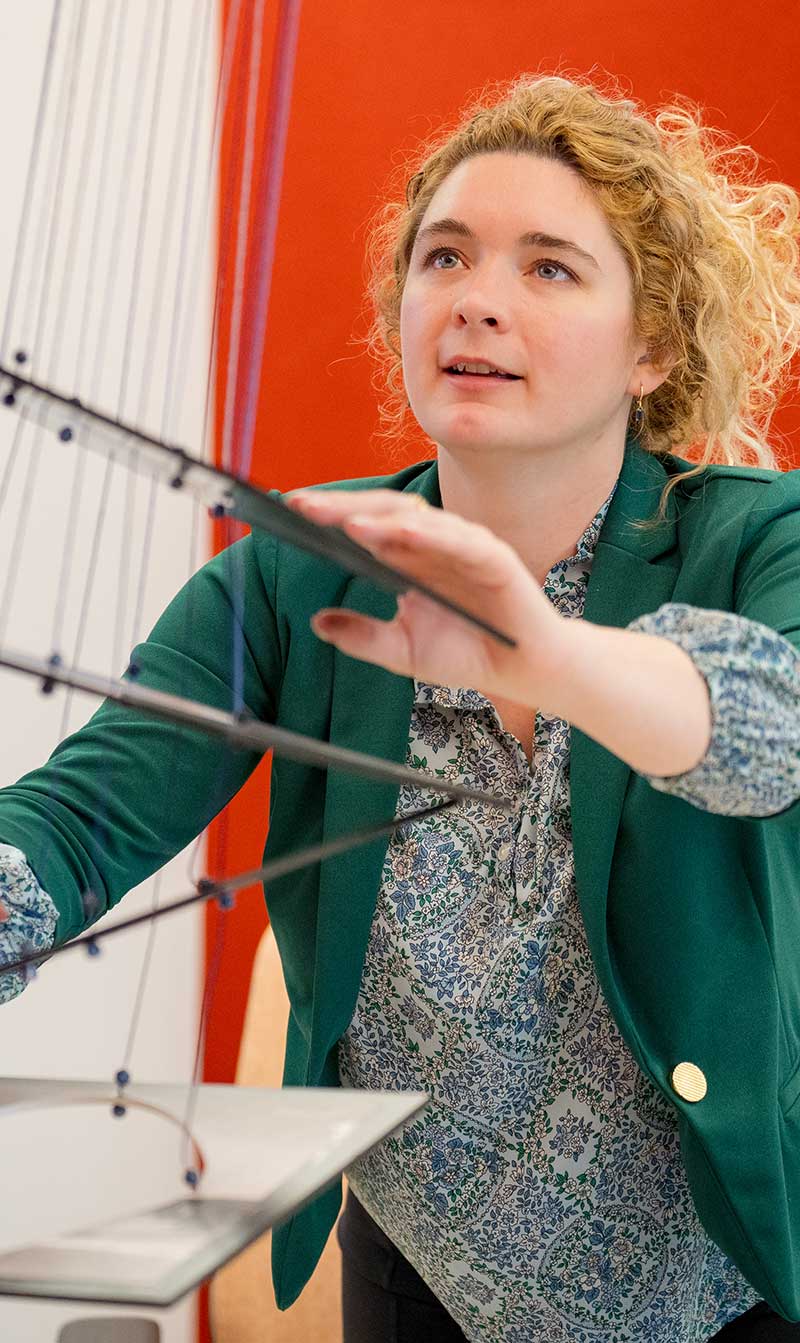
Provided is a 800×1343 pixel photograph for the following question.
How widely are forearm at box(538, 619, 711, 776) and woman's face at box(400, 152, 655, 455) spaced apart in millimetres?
349

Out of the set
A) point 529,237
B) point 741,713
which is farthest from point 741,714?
point 529,237

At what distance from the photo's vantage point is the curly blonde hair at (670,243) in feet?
3.42

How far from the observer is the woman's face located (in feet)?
3.01

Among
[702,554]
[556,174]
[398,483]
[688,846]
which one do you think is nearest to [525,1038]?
[688,846]

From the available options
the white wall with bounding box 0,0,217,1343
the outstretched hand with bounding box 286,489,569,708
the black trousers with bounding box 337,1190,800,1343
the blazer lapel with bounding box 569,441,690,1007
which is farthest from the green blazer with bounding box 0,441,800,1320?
the white wall with bounding box 0,0,217,1343

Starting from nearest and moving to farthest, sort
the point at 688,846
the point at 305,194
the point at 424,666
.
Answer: the point at 424,666 < the point at 688,846 < the point at 305,194

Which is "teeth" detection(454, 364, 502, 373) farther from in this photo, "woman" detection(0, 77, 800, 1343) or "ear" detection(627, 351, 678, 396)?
"ear" detection(627, 351, 678, 396)

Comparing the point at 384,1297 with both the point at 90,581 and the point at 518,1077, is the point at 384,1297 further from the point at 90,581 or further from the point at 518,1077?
the point at 90,581

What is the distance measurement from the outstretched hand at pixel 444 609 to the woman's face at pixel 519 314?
1.13 feet

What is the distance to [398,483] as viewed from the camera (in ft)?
3.81

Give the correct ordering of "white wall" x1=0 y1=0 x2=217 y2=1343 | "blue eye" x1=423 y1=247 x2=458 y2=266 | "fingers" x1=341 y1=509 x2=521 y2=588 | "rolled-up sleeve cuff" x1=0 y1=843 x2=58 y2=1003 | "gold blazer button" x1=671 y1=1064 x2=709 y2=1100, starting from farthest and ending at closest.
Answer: "white wall" x1=0 y1=0 x2=217 y2=1343, "blue eye" x1=423 y1=247 x2=458 y2=266, "gold blazer button" x1=671 y1=1064 x2=709 y2=1100, "rolled-up sleeve cuff" x1=0 y1=843 x2=58 y2=1003, "fingers" x1=341 y1=509 x2=521 y2=588

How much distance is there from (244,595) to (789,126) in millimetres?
1228

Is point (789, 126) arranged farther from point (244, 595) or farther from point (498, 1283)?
point (498, 1283)

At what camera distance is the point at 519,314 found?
3.07 ft
